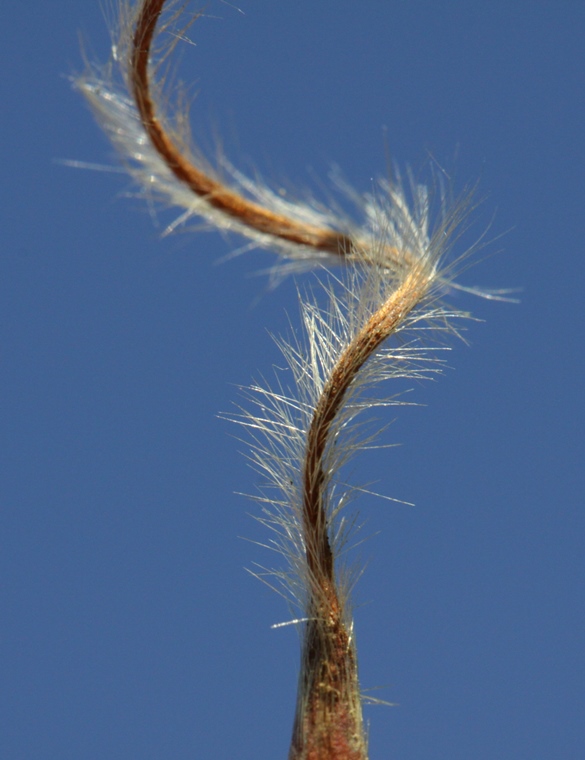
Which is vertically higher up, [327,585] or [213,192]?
[213,192]

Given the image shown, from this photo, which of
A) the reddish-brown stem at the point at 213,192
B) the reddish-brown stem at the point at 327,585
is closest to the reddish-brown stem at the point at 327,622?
the reddish-brown stem at the point at 327,585

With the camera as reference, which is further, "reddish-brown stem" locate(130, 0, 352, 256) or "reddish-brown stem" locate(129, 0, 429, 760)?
"reddish-brown stem" locate(130, 0, 352, 256)

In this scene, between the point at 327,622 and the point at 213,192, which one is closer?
the point at 327,622

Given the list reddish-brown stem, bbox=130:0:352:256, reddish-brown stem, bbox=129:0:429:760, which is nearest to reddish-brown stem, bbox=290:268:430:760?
reddish-brown stem, bbox=129:0:429:760

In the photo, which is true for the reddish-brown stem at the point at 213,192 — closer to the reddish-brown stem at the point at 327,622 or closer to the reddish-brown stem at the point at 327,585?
the reddish-brown stem at the point at 327,585

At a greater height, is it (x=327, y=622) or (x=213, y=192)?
(x=213, y=192)

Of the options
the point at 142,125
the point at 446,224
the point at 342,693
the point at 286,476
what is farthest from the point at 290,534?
the point at 142,125

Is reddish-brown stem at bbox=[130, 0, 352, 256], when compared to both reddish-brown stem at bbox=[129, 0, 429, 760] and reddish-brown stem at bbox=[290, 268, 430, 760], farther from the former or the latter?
reddish-brown stem at bbox=[290, 268, 430, 760]

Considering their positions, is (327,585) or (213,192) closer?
(327,585)

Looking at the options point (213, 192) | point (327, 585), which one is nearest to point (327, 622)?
point (327, 585)

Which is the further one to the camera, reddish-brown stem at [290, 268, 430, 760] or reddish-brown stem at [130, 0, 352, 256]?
reddish-brown stem at [130, 0, 352, 256]

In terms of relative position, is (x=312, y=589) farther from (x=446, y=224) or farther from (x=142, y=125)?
(x=142, y=125)

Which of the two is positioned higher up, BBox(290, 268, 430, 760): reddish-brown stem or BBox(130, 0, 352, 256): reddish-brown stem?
BBox(130, 0, 352, 256): reddish-brown stem

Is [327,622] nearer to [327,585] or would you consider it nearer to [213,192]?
[327,585]
